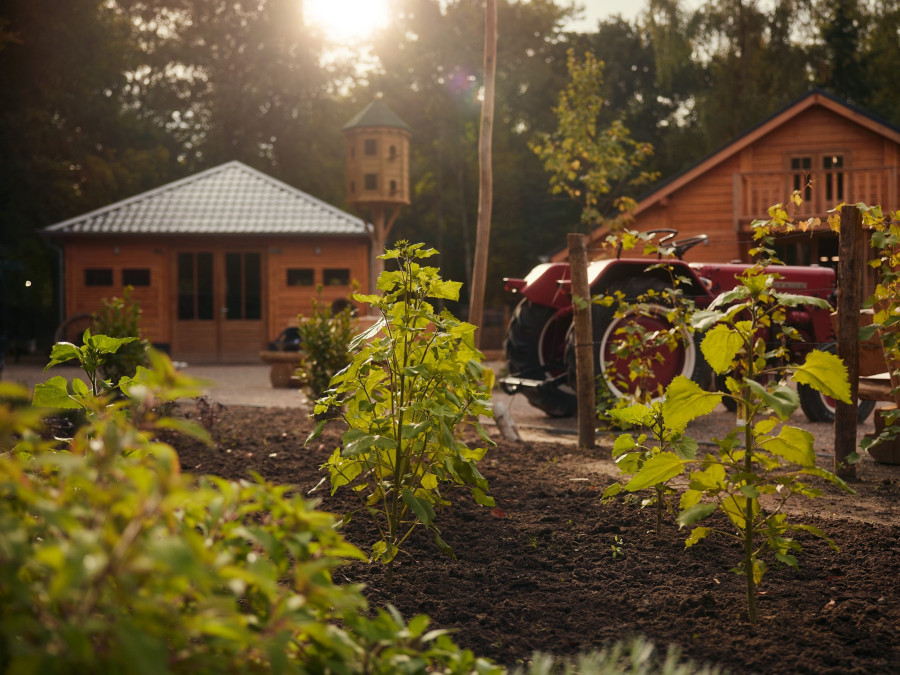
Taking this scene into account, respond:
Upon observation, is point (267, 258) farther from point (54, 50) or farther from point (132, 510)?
point (132, 510)

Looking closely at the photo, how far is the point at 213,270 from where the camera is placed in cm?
2005

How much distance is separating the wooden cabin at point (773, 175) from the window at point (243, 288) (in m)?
6.87

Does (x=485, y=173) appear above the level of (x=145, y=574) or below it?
above

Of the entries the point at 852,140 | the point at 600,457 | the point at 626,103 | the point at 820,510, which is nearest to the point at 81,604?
the point at 820,510

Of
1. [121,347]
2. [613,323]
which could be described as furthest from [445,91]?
[121,347]

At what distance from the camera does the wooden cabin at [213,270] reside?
19.7m

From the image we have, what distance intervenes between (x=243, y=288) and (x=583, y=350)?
14988mm

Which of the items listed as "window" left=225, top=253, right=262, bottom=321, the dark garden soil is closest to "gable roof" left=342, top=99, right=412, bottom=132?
"window" left=225, top=253, right=262, bottom=321

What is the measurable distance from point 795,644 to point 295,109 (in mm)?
33870

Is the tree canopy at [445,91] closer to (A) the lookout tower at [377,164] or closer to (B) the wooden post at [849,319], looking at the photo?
(A) the lookout tower at [377,164]

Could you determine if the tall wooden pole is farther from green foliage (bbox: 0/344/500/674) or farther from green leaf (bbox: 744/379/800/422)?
green foliage (bbox: 0/344/500/674)

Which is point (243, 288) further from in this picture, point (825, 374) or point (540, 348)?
point (825, 374)

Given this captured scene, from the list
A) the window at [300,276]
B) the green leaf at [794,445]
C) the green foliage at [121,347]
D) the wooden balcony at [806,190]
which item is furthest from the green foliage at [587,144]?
the green leaf at [794,445]

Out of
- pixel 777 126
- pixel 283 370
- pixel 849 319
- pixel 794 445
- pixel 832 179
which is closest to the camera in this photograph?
pixel 794 445
